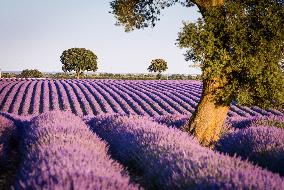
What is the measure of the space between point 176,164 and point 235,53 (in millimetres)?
5933

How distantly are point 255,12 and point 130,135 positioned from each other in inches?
183

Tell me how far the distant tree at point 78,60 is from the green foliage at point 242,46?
257ft

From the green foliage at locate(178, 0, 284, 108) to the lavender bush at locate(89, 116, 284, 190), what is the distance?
2525 mm

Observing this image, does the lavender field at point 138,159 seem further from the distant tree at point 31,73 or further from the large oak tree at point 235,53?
the distant tree at point 31,73

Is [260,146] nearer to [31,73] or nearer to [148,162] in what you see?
[148,162]

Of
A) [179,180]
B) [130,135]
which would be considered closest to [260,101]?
[130,135]

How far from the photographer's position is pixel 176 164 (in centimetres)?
533

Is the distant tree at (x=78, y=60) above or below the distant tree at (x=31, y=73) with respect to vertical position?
above

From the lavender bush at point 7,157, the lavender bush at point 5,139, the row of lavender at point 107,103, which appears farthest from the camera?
the row of lavender at point 107,103

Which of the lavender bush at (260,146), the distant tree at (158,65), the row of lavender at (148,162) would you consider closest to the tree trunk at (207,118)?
the lavender bush at (260,146)

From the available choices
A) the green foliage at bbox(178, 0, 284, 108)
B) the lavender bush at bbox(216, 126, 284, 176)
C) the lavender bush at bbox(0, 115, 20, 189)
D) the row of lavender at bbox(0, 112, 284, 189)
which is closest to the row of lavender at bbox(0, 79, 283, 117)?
the lavender bush at bbox(0, 115, 20, 189)

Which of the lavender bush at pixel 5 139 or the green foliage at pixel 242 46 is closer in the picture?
the lavender bush at pixel 5 139

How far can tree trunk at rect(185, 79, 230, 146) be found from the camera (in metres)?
11.1

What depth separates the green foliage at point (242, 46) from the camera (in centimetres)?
1039
